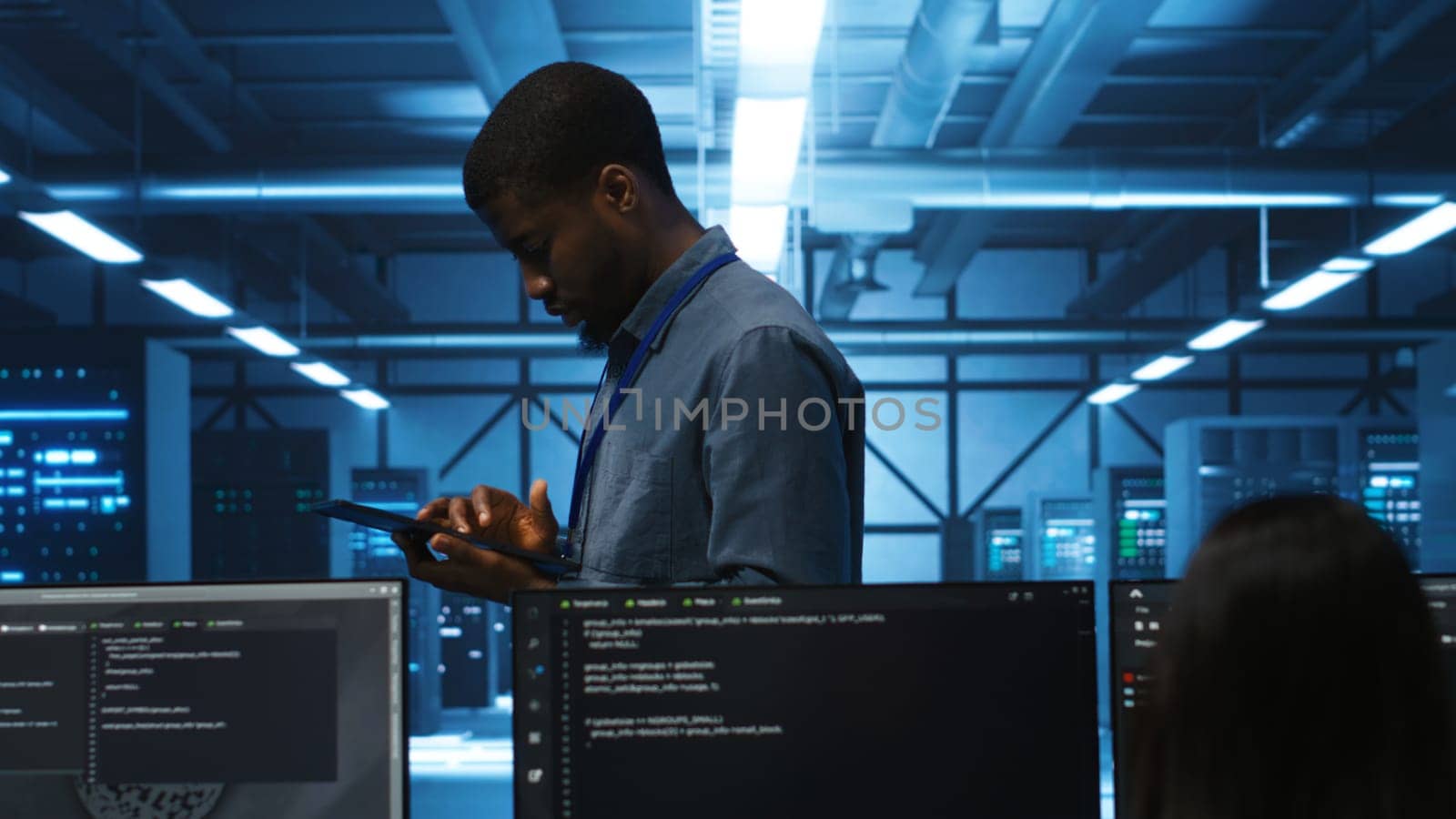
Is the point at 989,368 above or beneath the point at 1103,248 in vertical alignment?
beneath

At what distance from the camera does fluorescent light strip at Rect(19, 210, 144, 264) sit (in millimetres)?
4512

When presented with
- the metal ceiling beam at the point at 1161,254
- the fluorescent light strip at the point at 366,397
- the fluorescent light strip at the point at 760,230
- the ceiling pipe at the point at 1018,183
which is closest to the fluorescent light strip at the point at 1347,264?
the ceiling pipe at the point at 1018,183

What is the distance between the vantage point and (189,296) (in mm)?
5922

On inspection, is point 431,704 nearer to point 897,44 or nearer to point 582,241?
point 897,44

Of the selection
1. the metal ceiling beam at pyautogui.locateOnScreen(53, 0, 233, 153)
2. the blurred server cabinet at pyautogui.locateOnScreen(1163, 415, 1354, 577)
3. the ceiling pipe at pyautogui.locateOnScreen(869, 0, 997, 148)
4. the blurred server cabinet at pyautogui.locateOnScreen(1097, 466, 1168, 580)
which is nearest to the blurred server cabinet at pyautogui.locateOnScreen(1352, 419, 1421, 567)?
the blurred server cabinet at pyautogui.locateOnScreen(1163, 415, 1354, 577)

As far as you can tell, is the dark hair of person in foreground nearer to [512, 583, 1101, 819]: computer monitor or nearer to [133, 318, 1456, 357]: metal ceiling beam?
[512, 583, 1101, 819]: computer monitor

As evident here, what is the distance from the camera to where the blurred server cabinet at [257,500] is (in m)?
8.84

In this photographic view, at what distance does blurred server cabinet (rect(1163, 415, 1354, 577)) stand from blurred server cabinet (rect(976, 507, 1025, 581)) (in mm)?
2559

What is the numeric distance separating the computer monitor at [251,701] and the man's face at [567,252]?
0.38 meters

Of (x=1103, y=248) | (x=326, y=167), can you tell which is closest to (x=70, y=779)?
(x=326, y=167)

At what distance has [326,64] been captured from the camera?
7.24m

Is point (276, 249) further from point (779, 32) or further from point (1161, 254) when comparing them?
point (779, 32)

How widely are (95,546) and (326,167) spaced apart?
2.83m

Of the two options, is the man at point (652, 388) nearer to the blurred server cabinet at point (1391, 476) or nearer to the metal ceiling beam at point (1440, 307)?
the blurred server cabinet at point (1391, 476)
